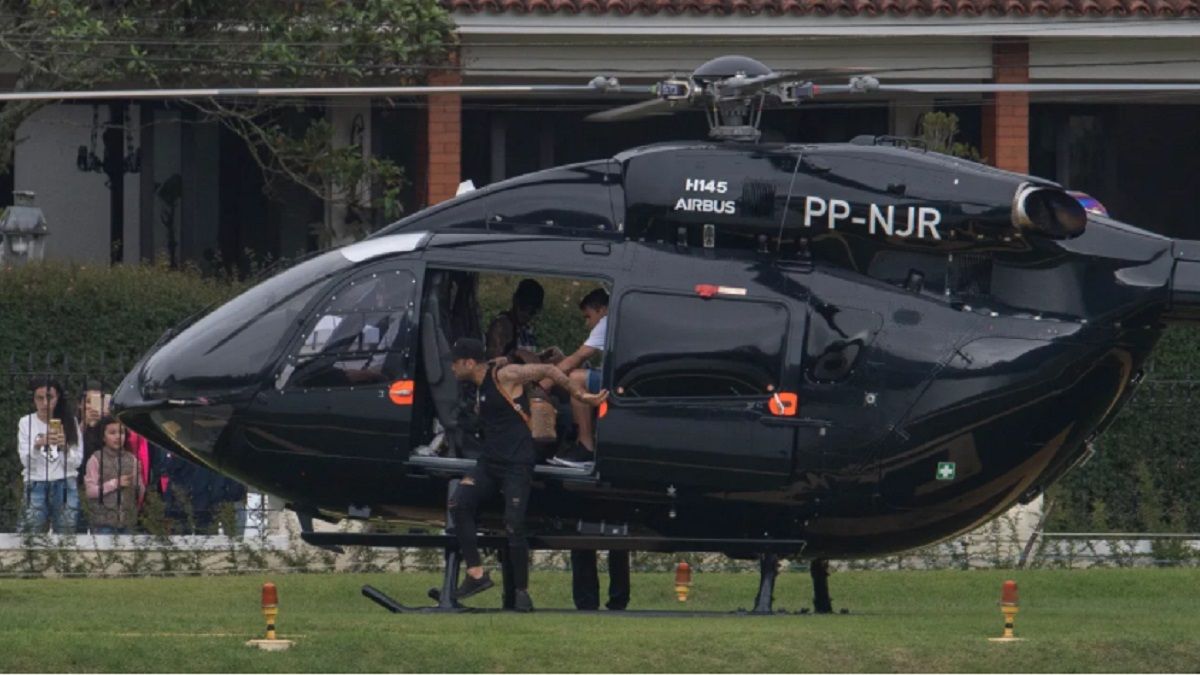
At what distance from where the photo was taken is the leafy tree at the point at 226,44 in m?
24.0

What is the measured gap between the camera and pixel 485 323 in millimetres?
21766

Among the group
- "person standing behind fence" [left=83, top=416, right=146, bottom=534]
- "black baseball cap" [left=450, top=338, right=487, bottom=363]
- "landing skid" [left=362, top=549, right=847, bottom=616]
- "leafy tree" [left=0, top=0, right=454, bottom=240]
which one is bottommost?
"landing skid" [left=362, top=549, right=847, bottom=616]

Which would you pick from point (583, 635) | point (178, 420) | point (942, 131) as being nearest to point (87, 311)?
point (178, 420)

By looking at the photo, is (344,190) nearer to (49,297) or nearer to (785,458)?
(49,297)

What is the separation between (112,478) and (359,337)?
5.94 m

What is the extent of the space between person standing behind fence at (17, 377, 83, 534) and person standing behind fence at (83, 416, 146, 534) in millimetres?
147

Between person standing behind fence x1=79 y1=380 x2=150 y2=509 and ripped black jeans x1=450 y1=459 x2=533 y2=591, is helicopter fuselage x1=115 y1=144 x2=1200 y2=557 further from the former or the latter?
person standing behind fence x1=79 y1=380 x2=150 y2=509

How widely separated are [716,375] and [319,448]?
8.65 feet

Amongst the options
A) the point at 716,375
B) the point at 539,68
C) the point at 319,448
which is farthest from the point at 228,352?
the point at 539,68

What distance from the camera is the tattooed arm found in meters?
14.8

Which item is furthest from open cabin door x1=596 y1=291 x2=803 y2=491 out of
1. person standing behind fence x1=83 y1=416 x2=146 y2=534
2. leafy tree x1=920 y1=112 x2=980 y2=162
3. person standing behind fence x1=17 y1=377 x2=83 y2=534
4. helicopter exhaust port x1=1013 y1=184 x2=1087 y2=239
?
leafy tree x1=920 y1=112 x2=980 y2=162

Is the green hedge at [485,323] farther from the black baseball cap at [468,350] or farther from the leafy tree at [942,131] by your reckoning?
the black baseball cap at [468,350]

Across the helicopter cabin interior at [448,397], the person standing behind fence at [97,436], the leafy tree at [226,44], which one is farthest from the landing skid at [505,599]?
the leafy tree at [226,44]

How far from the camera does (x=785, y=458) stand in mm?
14586
